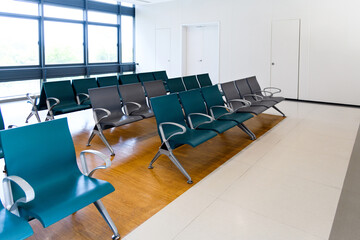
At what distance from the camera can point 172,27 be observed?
9961 mm

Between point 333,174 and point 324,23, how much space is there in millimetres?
5189

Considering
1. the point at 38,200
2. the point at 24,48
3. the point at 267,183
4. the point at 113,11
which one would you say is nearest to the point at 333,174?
the point at 267,183

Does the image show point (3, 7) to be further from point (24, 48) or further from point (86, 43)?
point (86, 43)

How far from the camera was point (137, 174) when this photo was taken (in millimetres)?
3133

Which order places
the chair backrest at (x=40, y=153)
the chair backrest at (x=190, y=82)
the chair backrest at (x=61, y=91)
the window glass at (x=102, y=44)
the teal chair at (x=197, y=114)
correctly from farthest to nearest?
1. the window glass at (x=102, y=44)
2. the chair backrest at (x=190, y=82)
3. the chair backrest at (x=61, y=91)
4. the teal chair at (x=197, y=114)
5. the chair backrest at (x=40, y=153)

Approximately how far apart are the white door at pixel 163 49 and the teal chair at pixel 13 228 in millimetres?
8973

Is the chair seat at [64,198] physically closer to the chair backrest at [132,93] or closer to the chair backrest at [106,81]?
the chair backrest at [132,93]

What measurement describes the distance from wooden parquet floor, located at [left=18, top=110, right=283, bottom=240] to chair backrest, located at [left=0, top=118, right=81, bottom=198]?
1.33ft

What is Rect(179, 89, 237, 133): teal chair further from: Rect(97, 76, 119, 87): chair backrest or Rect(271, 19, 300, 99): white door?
Rect(271, 19, 300, 99): white door

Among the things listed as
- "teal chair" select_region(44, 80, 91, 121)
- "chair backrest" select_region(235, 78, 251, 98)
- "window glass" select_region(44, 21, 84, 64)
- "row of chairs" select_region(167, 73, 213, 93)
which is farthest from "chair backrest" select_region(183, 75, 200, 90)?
"window glass" select_region(44, 21, 84, 64)

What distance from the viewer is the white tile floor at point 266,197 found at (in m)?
2.12

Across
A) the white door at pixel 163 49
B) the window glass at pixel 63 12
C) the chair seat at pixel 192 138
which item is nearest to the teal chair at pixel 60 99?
the chair seat at pixel 192 138

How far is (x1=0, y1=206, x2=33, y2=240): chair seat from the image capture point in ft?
4.73

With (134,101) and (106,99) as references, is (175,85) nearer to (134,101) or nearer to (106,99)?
(134,101)
